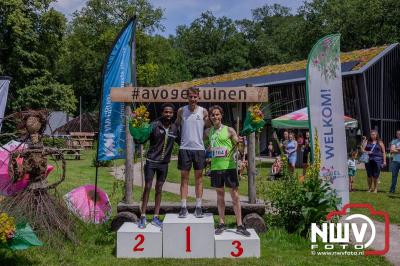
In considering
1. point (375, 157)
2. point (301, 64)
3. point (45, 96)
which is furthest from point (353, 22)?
point (375, 157)

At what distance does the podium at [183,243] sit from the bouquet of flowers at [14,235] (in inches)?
54.2

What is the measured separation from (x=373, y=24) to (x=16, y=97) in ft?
95.6

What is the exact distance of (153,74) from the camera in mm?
51125

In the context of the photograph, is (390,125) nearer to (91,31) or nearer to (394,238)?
(394,238)

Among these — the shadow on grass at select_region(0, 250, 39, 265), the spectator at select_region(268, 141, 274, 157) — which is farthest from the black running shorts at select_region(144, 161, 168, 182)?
the spectator at select_region(268, 141, 274, 157)

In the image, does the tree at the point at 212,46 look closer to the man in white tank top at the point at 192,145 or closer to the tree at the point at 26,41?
the tree at the point at 26,41

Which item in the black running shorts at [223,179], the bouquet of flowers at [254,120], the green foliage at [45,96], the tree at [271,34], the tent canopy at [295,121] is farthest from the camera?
the tree at [271,34]

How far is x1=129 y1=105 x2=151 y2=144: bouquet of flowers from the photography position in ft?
24.0

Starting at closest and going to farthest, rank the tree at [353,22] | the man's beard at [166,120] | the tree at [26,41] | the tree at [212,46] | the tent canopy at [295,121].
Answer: the man's beard at [166,120]
the tent canopy at [295,121]
the tree at [26,41]
the tree at [353,22]
the tree at [212,46]

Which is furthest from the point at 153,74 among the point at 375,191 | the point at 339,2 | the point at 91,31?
the point at 375,191

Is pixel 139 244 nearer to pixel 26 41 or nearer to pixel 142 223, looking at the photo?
pixel 142 223

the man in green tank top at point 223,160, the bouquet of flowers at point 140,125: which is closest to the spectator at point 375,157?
the man in green tank top at point 223,160

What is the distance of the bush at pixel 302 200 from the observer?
25.5ft

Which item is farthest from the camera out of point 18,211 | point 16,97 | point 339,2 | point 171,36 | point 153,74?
point 171,36
